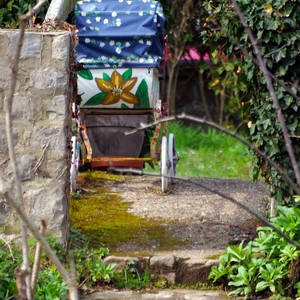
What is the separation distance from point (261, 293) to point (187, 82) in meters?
11.4

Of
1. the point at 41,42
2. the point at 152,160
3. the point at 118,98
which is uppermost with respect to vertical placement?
the point at 41,42

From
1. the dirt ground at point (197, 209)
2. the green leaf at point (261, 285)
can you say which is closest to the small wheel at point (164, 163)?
the dirt ground at point (197, 209)

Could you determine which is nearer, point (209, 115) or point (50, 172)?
point (50, 172)

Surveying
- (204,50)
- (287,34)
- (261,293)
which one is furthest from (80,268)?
(204,50)

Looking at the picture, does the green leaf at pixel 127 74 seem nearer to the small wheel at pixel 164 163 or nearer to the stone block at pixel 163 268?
the small wheel at pixel 164 163

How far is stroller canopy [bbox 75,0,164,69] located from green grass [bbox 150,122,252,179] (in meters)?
2.99

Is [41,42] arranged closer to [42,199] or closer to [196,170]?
[42,199]

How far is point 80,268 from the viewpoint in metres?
5.28

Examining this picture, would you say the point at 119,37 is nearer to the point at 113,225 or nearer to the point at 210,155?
the point at 113,225

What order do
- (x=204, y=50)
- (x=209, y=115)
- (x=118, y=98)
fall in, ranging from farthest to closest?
1. (x=209, y=115)
2. (x=204, y=50)
3. (x=118, y=98)

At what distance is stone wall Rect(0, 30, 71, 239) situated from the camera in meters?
5.32

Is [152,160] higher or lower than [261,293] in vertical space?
higher

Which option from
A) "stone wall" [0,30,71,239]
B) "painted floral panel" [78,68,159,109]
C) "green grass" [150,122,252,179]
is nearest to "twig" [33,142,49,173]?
"stone wall" [0,30,71,239]

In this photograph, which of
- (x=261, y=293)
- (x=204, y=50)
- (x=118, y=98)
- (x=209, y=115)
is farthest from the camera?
(x=209, y=115)
